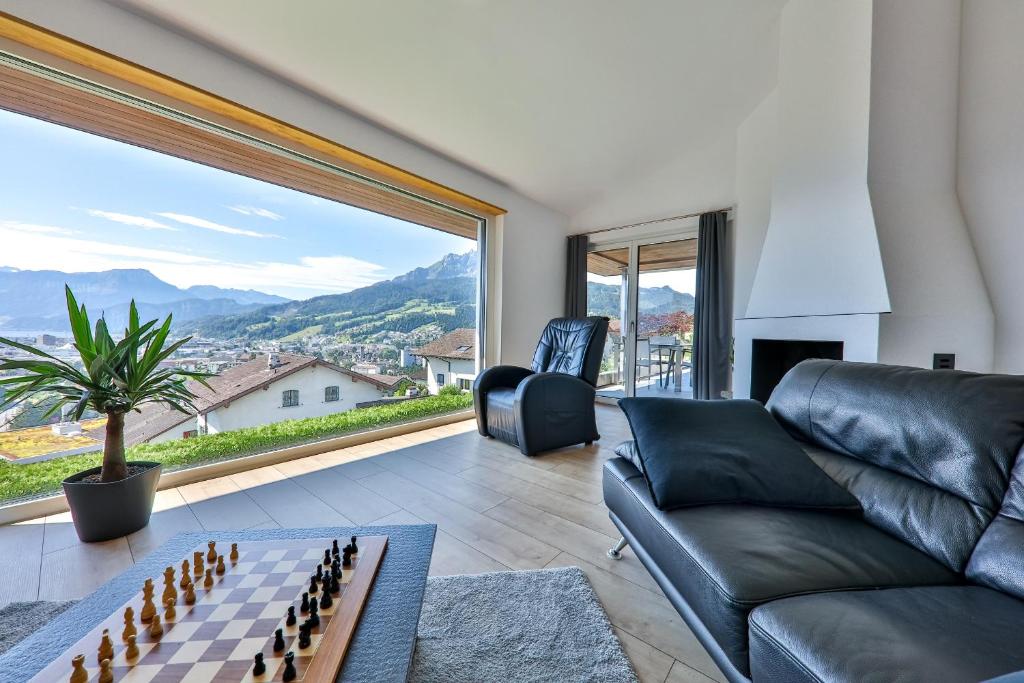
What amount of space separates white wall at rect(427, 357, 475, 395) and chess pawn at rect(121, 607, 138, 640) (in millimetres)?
3029

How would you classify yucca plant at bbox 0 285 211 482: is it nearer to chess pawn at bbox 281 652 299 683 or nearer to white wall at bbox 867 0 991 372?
chess pawn at bbox 281 652 299 683

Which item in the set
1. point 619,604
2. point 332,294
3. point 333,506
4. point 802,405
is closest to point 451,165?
point 332,294

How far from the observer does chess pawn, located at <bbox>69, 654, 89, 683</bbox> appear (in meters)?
0.55

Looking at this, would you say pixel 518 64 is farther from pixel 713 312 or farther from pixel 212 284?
pixel 713 312

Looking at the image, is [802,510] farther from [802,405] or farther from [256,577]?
[256,577]

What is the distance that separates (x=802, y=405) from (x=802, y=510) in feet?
1.41

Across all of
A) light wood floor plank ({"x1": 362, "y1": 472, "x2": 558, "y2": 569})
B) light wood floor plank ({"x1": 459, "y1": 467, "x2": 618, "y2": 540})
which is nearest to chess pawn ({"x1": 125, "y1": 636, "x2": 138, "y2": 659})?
light wood floor plank ({"x1": 362, "y1": 472, "x2": 558, "y2": 569})

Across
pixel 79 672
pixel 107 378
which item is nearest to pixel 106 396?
pixel 107 378

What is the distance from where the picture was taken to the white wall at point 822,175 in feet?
7.64

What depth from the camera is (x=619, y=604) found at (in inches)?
49.9

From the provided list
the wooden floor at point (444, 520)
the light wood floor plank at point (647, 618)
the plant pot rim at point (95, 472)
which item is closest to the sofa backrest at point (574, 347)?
the wooden floor at point (444, 520)

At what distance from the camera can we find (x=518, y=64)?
2.62m

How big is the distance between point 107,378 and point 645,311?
4.58 m

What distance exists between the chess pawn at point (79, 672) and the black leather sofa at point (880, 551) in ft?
3.70
